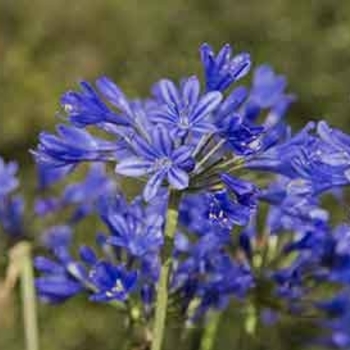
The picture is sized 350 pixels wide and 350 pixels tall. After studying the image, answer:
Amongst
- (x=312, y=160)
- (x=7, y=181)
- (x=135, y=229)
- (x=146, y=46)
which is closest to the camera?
(x=312, y=160)

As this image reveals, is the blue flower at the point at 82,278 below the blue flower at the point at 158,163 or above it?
below

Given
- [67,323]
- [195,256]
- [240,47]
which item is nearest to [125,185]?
[67,323]

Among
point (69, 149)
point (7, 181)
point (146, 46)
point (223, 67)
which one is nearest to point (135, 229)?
point (69, 149)

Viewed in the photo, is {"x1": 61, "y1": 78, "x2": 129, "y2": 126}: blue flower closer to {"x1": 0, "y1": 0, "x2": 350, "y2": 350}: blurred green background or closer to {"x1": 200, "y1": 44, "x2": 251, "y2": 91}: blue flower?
{"x1": 200, "y1": 44, "x2": 251, "y2": 91}: blue flower

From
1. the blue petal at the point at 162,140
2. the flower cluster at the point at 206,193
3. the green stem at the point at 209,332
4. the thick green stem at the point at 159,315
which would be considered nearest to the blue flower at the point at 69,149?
the flower cluster at the point at 206,193

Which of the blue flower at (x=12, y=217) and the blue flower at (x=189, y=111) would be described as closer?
the blue flower at (x=189, y=111)

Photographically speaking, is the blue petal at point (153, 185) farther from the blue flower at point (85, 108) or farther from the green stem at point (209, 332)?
the green stem at point (209, 332)

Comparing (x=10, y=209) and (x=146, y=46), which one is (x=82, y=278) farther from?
(x=146, y=46)
